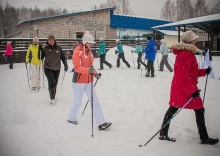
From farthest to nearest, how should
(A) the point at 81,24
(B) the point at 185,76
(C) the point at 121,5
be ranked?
(C) the point at 121,5 → (A) the point at 81,24 → (B) the point at 185,76

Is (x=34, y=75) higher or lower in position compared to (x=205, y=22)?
lower

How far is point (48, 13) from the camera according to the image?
212 feet

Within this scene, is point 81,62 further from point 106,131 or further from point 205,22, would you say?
point 205,22

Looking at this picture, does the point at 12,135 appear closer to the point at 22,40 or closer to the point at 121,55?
the point at 121,55

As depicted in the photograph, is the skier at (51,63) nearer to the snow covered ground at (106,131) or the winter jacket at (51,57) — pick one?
the winter jacket at (51,57)

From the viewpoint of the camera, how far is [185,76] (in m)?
3.57

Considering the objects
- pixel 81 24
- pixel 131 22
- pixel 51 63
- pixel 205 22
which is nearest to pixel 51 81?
pixel 51 63

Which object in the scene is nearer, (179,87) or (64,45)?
(179,87)

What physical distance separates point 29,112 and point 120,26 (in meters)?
26.3

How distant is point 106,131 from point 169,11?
53995 mm

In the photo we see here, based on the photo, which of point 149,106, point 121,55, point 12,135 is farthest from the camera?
point 121,55

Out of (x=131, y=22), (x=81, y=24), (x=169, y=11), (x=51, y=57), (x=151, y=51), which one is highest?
(x=169, y=11)

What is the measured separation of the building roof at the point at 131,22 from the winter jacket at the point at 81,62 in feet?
81.9

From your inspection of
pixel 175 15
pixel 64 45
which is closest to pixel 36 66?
pixel 64 45
